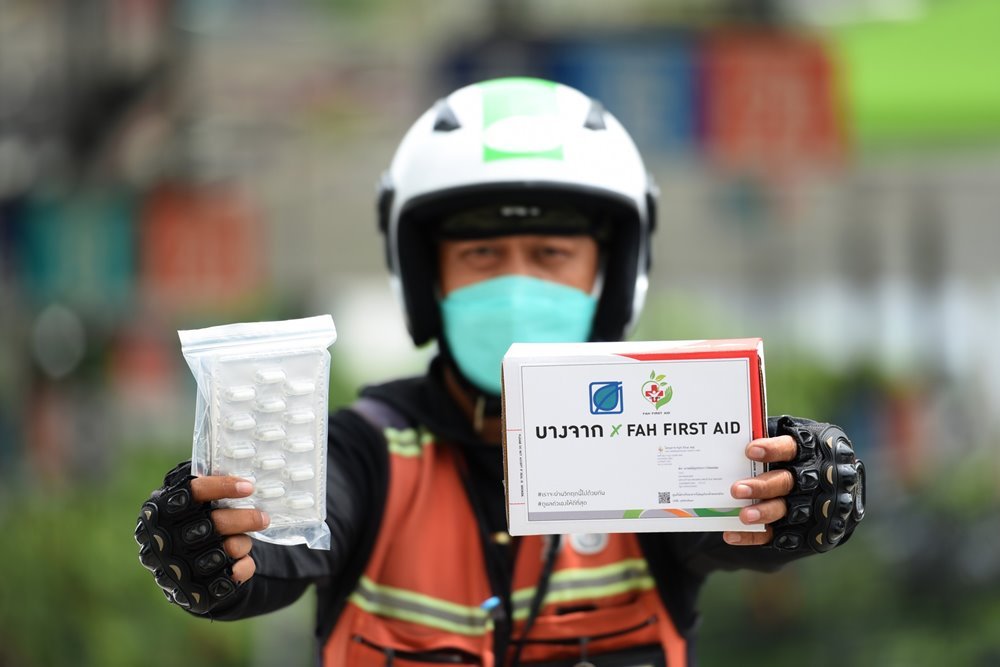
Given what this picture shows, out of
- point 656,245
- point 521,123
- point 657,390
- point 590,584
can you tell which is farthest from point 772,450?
point 656,245

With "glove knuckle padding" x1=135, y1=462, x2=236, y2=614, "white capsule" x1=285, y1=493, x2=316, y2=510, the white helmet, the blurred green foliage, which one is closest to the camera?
"glove knuckle padding" x1=135, y1=462, x2=236, y2=614

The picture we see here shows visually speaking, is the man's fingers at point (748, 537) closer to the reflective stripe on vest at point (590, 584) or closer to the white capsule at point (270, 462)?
the reflective stripe on vest at point (590, 584)

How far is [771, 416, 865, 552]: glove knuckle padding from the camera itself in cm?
196

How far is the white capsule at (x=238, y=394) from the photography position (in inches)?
76.5

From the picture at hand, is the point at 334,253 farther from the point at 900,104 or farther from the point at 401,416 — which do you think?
the point at 401,416

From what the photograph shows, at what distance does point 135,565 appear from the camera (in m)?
6.31

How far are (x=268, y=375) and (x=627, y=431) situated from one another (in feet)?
1.82

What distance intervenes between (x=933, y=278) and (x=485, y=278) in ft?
25.9

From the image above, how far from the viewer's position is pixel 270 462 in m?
1.97

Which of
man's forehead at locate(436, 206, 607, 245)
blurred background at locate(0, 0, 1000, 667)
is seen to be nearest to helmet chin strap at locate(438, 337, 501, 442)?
man's forehead at locate(436, 206, 607, 245)

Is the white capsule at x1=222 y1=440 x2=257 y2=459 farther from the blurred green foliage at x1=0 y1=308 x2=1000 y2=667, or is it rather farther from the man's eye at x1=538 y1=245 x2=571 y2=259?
the blurred green foliage at x1=0 y1=308 x2=1000 y2=667

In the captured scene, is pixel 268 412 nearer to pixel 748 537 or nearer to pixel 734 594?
pixel 748 537

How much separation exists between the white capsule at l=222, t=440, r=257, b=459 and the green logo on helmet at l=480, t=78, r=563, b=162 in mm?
886

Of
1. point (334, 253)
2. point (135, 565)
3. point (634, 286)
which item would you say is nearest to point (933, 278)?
point (334, 253)
